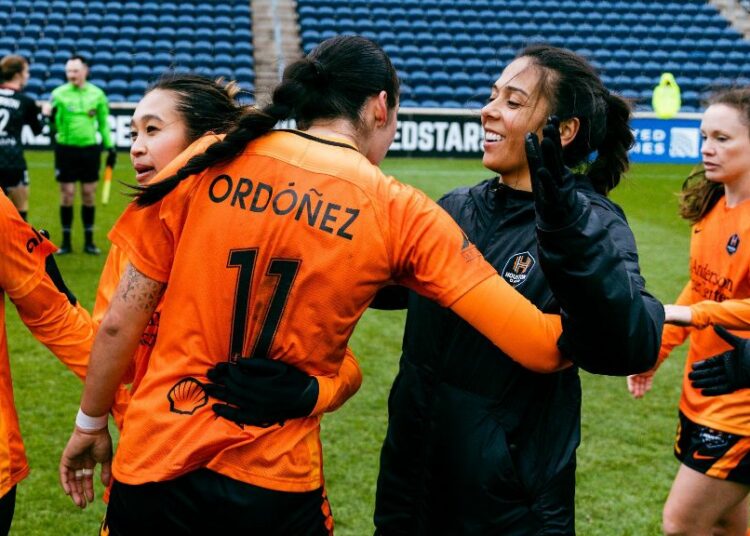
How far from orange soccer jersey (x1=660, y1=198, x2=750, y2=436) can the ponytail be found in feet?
2.52

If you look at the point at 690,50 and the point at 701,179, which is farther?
the point at 690,50

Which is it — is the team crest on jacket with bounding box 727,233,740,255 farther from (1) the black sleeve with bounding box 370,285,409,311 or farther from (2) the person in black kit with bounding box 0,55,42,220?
(2) the person in black kit with bounding box 0,55,42,220

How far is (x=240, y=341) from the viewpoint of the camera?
1802 millimetres

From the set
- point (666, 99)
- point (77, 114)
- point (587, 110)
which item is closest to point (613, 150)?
point (587, 110)

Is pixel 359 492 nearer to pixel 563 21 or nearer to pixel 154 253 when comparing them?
pixel 154 253

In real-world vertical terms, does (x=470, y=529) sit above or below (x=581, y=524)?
above

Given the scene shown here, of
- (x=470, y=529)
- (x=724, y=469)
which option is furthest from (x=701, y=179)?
(x=470, y=529)

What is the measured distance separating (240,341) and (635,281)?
0.83 metres

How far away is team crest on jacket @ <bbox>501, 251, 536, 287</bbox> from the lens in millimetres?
2076

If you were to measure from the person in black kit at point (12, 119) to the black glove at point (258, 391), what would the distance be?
7795mm

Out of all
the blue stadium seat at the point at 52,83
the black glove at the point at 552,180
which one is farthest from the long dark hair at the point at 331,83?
the blue stadium seat at the point at 52,83

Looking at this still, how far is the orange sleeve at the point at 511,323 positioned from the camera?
1717 mm

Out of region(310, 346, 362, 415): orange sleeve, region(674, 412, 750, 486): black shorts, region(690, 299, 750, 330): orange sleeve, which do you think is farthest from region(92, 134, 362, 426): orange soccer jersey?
region(674, 412, 750, 486): black shorts

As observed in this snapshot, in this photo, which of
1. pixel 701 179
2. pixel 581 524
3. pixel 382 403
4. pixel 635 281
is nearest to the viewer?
pixel 635 281
